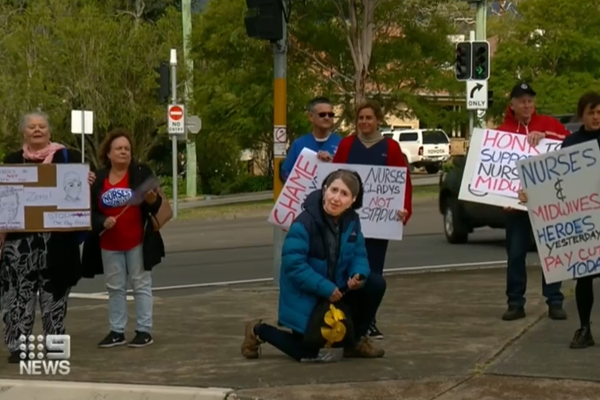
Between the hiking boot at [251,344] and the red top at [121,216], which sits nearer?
the hiking boot at [251,344]

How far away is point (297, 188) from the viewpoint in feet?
32.4

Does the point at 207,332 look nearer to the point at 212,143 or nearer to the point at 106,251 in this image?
the point at 106,251

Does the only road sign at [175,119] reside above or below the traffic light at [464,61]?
below

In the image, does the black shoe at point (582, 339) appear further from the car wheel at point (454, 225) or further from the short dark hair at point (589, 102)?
the car wheel at point (454, 225)

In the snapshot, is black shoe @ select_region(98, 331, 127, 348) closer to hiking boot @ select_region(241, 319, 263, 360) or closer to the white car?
hiking boot @ select_region(241, 319, 263, 360)

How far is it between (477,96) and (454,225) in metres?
6.97

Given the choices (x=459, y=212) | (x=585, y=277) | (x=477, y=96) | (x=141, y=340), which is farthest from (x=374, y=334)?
(x=477, y=96)

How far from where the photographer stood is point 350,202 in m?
8.23

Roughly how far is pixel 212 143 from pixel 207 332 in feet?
100

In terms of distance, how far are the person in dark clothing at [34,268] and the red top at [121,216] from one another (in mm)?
277

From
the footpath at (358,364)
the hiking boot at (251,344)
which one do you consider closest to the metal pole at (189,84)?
the footpath at (358,364)

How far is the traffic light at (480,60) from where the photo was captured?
985 inches

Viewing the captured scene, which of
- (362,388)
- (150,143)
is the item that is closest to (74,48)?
(150,143)

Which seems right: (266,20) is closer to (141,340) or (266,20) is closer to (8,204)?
(141,340)
